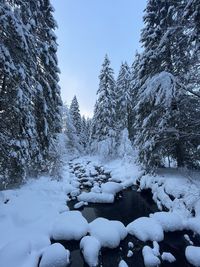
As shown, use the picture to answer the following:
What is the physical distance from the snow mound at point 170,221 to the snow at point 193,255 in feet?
3.64

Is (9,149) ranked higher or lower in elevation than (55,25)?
lower

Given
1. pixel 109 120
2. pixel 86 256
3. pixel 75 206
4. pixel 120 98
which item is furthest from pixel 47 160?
pixel 120 98

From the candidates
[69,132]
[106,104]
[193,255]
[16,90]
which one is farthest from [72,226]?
[69,132]

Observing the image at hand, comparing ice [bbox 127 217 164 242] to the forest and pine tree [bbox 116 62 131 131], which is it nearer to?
the forest

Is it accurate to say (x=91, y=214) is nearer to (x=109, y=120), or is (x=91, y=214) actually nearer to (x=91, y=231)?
(x=91, y=231)

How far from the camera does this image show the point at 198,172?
972 cm

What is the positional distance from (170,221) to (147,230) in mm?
940

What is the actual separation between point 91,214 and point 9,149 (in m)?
→ 4.25

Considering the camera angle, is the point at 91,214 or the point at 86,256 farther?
the point at 91,214

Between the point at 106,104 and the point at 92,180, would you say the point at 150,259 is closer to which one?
the point at 92,180

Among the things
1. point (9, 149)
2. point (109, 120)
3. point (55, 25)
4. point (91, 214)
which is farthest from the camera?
point (109, 120)

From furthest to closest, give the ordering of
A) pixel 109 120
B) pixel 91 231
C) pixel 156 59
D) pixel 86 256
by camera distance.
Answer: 1. pixel 109 120
2. pixel 156 59
3. pixel 91 231
4. pixel 86 256

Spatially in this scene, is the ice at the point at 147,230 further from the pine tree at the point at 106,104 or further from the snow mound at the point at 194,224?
the pine tree at the point at 106,104

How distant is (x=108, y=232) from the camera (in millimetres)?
6137
